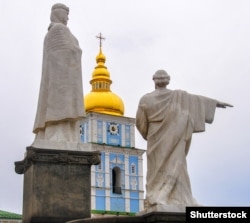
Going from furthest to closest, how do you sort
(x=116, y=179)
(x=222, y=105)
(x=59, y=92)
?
(x=116, y=179)
(x=59, y=92)
(x=222, y=105)

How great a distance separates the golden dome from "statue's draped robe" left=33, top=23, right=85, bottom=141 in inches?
1950

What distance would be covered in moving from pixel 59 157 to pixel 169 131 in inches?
115

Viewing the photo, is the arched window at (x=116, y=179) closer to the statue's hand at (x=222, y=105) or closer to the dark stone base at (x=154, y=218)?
the statue's hand at (x=222, y=105)

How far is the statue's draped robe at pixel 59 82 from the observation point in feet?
37.8

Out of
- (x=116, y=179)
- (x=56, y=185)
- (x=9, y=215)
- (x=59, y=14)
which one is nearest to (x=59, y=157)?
(x=56, y=185)

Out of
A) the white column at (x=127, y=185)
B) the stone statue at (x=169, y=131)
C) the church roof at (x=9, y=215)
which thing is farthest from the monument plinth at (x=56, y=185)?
the white column at (x=127, y=185)

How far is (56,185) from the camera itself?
1090 centimetres

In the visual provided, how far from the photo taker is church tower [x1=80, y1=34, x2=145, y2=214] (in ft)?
199

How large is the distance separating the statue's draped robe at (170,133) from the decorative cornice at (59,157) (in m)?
2.46

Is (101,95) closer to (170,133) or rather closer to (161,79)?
(161,79)

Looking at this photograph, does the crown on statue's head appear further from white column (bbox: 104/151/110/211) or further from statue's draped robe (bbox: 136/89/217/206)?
white column (bbox: 104/151/110/211)

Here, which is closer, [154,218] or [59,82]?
[154,218]

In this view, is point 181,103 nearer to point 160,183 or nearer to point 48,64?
point 160,183

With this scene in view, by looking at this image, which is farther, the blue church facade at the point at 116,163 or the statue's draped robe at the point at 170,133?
the blue church facade at the point at 116,163
